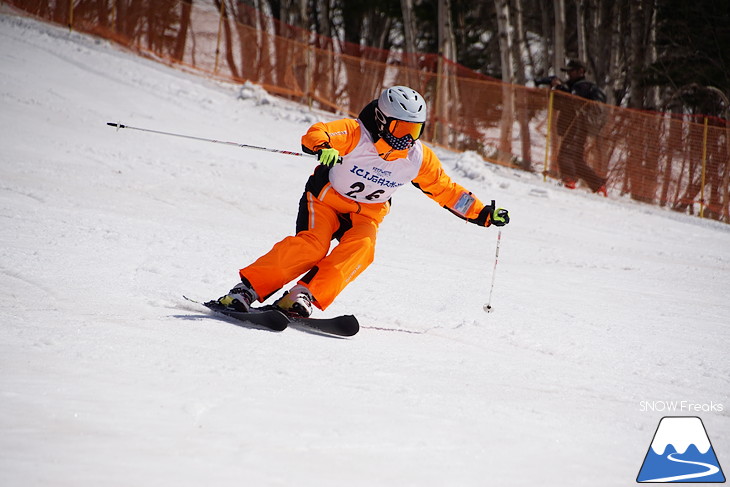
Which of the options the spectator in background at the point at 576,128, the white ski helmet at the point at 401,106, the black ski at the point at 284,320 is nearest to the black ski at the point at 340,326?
the black ski at the point at 284,320

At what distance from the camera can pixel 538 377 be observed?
4039mm

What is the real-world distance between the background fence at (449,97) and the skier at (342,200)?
32.5 ft

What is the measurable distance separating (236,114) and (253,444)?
12.3 metres

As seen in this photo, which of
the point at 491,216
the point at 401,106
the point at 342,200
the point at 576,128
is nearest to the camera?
the point at 401,106

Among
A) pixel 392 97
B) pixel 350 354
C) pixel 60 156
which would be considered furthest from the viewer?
pixel 60 156

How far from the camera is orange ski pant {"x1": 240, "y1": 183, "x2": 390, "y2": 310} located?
4633 millimetres

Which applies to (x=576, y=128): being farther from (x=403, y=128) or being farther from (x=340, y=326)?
(x=340, y=326)

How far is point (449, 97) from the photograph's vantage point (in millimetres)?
16906

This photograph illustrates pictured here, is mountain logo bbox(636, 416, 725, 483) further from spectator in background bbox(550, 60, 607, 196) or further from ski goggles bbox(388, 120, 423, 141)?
spectator in background bbox(550, 60, 607, 196)

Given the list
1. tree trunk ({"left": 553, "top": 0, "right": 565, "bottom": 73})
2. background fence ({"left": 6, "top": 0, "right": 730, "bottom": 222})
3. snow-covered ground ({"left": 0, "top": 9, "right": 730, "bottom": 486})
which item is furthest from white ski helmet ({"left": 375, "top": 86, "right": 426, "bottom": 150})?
tree trunk ({"left": 553, "top": 0, "right": 565, "bottom": 73})

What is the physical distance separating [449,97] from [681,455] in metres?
14.5

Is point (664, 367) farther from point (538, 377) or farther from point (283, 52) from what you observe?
point (283, 52)

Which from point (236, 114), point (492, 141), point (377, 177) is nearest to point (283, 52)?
point (236, 114)

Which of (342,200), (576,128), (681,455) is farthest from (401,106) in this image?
(576,128)
